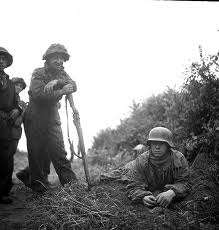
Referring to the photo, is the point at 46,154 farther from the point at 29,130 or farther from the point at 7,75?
the point at 7,75

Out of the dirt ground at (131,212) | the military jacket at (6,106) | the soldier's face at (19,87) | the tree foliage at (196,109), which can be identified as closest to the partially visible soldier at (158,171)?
the dirt ground at (131,212)

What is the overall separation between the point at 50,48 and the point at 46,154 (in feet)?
6.22

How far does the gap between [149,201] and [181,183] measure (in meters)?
0.56

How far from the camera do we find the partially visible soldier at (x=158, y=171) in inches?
175

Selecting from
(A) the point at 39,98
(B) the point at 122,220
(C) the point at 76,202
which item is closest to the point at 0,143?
(A) the point at 39,98

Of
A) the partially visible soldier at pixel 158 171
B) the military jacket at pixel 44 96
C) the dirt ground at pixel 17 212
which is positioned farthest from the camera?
the military jacket at pixel 44 96

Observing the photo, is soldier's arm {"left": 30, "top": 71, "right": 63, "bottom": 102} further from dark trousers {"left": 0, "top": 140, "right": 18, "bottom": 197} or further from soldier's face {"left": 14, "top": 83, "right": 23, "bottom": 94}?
soldier's face {"left": 14, "top": 83, "right": 23, "bottom": 94}

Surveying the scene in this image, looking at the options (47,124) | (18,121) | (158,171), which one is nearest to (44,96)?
(47,124)

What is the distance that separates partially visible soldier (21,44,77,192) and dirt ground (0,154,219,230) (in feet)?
1.96

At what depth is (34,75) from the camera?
18.0 ft

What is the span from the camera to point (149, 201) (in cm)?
418

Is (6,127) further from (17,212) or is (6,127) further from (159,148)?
(159,148)

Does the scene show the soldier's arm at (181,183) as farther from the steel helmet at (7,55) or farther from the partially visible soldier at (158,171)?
the steel helmet at (7,55)

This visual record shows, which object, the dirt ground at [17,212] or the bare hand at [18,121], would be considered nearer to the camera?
the dirt ground at [17,212]
